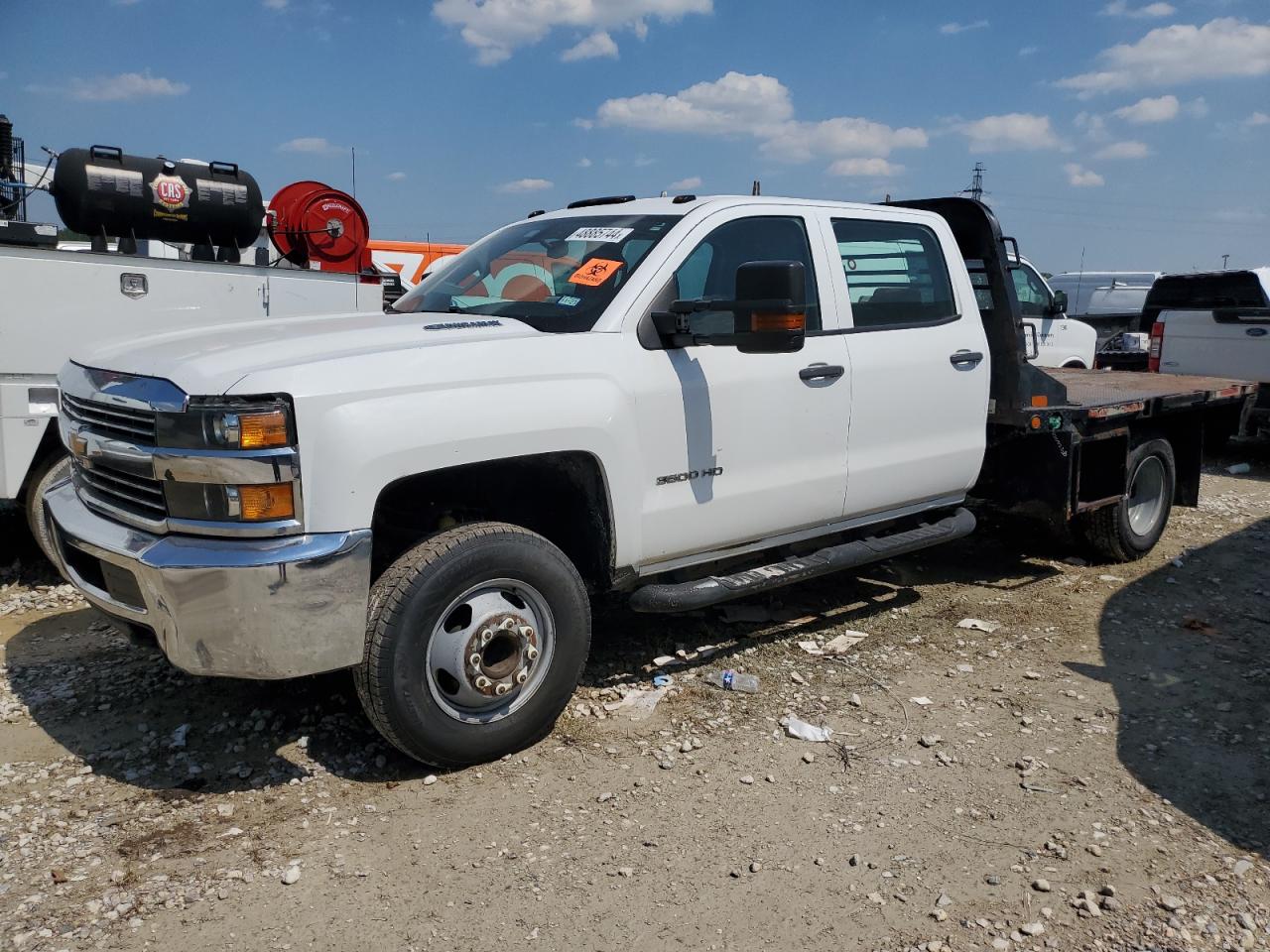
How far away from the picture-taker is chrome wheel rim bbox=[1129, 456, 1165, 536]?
671 cm

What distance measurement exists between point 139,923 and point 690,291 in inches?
113

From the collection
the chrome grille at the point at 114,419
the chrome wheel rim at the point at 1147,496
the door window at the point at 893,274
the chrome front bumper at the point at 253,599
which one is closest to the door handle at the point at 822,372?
the door window at the point at 893,274

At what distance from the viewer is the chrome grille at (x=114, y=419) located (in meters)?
3.27

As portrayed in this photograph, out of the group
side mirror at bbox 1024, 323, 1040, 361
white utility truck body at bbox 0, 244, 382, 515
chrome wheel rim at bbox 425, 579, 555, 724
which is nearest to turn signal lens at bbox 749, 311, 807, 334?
chrome wheel rim at bbox 425, 579, 555, 724

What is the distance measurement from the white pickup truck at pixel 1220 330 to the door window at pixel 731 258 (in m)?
7.56

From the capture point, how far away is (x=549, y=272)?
168 inches

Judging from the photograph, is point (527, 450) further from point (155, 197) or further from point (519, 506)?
point (155, 197)

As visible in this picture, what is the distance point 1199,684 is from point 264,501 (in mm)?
4060

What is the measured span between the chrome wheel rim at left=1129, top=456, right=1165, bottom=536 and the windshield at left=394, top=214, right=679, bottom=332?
13.4 feet

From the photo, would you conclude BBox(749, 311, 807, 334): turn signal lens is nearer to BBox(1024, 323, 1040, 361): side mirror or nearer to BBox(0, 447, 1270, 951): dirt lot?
BBox(0, 447, 1270, 951): dirt lot

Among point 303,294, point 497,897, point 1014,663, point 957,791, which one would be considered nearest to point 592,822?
point 497,897

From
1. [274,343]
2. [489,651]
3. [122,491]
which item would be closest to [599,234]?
[274,343]

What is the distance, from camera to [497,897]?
2.95 m

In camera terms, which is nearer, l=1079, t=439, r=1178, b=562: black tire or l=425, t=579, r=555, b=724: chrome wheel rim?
l=425, t=579, r=555, b=724: chrome wheel rim
